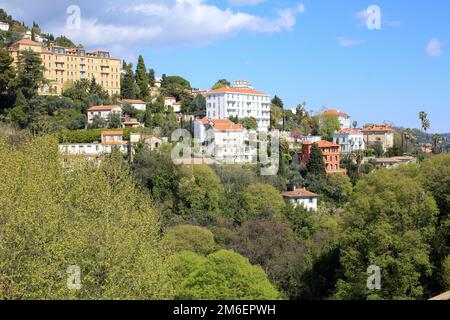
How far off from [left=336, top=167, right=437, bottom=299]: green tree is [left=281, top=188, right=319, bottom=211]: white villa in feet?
62.7

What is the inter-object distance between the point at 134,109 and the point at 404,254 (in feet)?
147

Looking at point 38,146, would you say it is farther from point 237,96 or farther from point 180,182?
point 237,96

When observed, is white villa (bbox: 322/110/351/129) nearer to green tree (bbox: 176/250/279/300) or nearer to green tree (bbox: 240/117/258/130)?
green tree (bbox: 240/117/258/130)

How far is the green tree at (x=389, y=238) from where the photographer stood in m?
23.6

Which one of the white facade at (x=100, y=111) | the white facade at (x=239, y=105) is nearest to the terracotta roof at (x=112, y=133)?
the white facade at (x=100, y=111)

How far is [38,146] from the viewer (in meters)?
27.2

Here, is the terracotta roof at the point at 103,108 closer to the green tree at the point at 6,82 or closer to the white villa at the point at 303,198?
the green tree at the point at 6,82

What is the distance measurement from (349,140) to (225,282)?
4946 cm

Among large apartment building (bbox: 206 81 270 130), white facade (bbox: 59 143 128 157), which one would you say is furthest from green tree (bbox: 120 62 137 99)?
white facade (bbox: 59 143 128 157)

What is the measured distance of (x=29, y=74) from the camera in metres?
57.4

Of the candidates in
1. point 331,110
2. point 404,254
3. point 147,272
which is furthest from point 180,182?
point 331,110

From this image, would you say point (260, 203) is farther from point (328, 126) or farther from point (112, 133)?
point (328, 126)

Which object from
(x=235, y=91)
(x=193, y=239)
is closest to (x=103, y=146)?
(x=193, y=239)

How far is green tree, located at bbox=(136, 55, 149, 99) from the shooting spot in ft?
243
